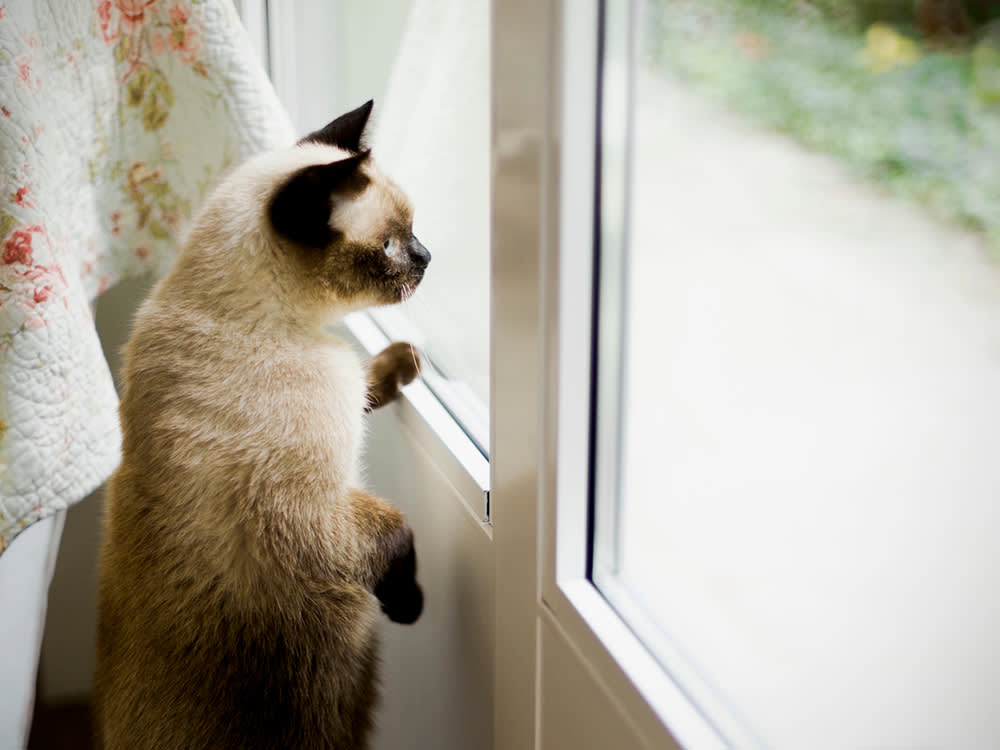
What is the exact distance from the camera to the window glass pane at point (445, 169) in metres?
0.80

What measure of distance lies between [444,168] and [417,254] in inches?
4.2

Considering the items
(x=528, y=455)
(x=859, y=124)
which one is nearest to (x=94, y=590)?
(x=528, y=455)

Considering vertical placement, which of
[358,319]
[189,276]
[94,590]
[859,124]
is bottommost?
[94,590]

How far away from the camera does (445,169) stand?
0.87 metres

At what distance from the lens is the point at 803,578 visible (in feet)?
1.40

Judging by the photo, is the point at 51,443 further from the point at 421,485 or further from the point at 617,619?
the point at 617,619

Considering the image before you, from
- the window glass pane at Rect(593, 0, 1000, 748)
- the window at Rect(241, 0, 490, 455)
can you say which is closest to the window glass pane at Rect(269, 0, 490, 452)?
the window at Rect(241, 0, 490, 455)

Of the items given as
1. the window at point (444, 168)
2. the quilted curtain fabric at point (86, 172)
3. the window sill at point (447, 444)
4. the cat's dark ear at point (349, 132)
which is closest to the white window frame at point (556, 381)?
the window sill at point (447, 444)

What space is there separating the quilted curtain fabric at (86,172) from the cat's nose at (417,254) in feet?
0.87

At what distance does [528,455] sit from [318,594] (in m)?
0.23

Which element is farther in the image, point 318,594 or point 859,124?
point 318,594

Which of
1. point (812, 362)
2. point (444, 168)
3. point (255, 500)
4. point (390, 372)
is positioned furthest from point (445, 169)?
point (812, 362)

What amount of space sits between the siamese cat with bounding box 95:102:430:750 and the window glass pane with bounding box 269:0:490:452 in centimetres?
9

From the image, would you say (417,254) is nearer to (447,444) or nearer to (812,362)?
(447,444)
